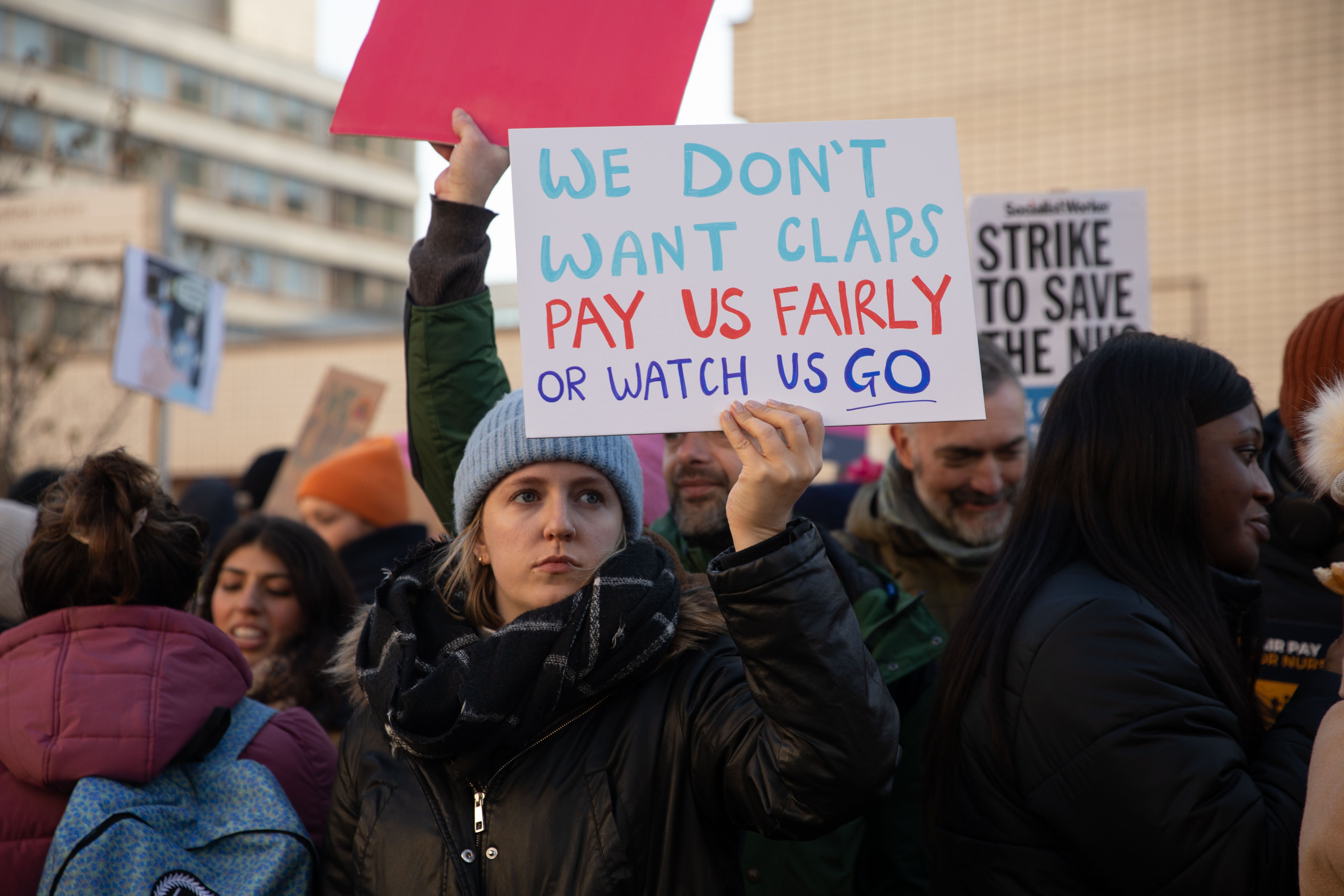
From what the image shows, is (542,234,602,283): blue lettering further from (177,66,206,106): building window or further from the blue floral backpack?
(177,66,206,106): building window

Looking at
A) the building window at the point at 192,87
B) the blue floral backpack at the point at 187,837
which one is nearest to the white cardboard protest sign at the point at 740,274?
the blue floral backpack at the point at 187,837

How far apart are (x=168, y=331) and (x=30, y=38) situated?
35601 millimetres

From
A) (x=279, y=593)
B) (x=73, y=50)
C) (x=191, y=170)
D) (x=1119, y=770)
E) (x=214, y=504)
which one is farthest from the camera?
(x=191, y=170)

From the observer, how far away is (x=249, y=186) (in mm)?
41031

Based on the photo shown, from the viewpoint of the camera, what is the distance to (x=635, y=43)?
2.30 metres

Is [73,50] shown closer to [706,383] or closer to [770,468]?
[706,383]

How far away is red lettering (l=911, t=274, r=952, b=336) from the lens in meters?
1.89

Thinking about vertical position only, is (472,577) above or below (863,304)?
below

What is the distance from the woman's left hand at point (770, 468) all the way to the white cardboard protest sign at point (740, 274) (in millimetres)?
70

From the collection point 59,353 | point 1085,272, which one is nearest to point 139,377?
point 1085,272

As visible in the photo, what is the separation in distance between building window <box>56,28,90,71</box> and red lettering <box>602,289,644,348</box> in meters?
40.6

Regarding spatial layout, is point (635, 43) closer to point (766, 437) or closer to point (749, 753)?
point (766, 437)

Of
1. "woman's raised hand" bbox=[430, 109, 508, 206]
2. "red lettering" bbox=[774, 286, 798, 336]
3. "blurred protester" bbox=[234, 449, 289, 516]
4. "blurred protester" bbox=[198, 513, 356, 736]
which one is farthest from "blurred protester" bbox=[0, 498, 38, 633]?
"blurred protester" bbox=[234, 449, 289, 516]

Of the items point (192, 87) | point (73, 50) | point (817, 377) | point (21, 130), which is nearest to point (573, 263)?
point (817, 377)
